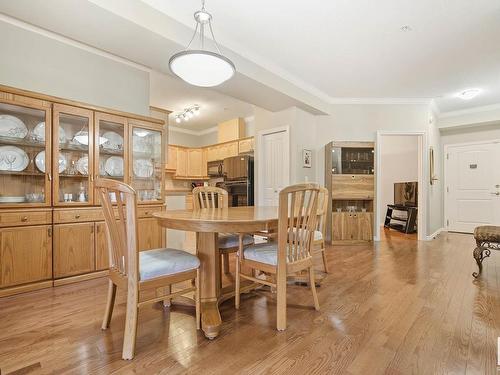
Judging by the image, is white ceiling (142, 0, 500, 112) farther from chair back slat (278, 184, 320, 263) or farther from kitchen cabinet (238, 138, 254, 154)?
kitchen cabinet (238, 138, 254, 154)

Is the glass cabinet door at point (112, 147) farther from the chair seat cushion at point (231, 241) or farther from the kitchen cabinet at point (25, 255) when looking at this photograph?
the chair seat cushion at point (231, 241)

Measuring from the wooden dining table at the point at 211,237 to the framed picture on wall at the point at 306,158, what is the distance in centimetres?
296

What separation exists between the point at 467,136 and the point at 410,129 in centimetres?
201

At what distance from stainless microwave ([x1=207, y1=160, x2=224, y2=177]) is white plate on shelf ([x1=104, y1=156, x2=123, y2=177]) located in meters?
3.11

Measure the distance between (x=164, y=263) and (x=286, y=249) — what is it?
775mm

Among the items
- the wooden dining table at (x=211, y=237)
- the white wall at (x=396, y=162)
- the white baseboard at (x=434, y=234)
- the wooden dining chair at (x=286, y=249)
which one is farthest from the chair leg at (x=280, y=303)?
the white wall at (x=396, y=162)

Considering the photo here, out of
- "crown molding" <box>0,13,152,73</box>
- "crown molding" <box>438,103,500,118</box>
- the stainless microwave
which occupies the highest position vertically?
"crown molding" <box>438,103,500,118</box>

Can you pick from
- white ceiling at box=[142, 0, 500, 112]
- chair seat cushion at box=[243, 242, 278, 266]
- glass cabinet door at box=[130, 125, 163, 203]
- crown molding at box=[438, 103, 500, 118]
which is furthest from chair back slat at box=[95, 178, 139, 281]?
crown molding at box=[438, 103, 500, 118]

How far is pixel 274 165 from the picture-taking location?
4.93 metres

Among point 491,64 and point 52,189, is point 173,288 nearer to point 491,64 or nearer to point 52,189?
point 52,189

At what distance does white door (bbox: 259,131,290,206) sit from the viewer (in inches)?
186

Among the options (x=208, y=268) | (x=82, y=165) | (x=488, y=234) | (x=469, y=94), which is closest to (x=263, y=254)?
(x=208, y=268)

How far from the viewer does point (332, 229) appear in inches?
183

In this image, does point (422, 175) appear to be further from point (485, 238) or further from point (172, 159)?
point (172, 159)
